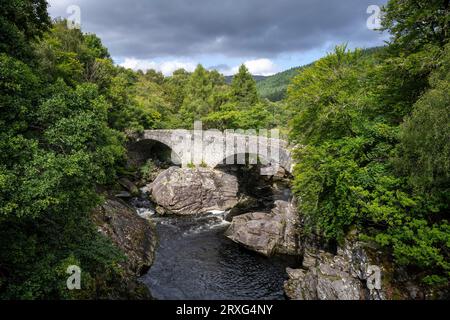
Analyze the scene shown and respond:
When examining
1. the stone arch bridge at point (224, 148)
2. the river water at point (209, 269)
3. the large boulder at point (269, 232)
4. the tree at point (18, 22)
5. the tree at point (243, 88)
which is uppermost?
the tree at point (243, 88)

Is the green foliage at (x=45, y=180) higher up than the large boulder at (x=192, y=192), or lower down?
higher up

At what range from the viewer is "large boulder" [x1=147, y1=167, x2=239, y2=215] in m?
26.3

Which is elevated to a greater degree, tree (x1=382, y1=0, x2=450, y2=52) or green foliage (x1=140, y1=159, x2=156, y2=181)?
tree (x1=382, y1=0, x2=450, y2=52)

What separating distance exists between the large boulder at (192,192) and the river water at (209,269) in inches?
155

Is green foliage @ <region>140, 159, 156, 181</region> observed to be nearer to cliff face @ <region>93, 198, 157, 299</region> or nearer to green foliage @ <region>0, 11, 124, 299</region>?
cliff face @ <region>93, 198, 157, 299</region>

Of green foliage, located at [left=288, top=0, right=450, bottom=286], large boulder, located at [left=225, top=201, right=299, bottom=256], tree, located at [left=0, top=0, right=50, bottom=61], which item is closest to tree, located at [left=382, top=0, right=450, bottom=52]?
green foliage, located at [left=288, top=0, right=450, bottom=286]

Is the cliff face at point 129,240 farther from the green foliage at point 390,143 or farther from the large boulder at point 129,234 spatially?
the green foliage at point 390,143

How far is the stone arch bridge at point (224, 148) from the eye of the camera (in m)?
27.1

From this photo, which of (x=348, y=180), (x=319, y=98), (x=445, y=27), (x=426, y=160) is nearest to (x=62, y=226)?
(x=348, y=180)

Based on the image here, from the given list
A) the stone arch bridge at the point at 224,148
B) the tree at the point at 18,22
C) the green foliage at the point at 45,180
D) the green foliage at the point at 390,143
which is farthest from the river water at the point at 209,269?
the tree at the point at 18,22

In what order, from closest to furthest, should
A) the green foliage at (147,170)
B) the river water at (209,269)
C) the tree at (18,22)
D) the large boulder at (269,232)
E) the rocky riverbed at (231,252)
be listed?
1. the tree at (18,22)
2. the rocky riverbed at (231,252)
3. the river water at (209,269)
4. the large boulder at (269,232)
5. the green foliage at (147,170)

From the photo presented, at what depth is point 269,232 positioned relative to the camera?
755 inches

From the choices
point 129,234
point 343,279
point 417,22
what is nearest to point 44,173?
point 129,234

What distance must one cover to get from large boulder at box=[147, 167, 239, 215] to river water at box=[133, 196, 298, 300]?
3.93m
